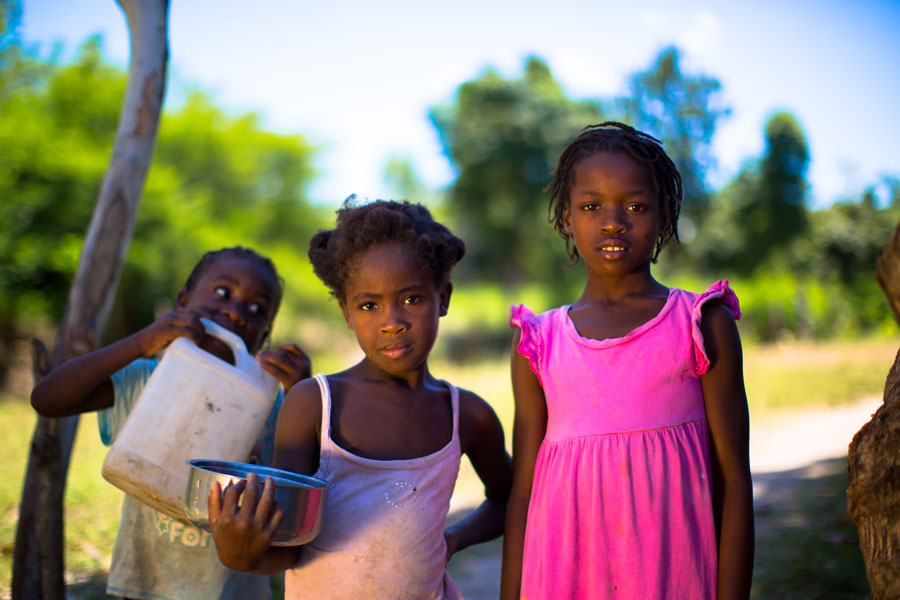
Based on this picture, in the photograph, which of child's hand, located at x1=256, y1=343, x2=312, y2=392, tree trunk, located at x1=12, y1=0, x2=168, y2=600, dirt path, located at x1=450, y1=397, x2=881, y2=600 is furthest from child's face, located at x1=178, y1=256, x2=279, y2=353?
dirt path, located at x1=450, y1=397, x2=881, y2=600

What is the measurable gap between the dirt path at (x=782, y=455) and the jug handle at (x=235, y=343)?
7.24 feet

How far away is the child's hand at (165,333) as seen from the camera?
1.82 m

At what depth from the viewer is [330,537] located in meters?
1.48

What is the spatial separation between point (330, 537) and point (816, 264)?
62.6 feet

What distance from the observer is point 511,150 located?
23.0 meters

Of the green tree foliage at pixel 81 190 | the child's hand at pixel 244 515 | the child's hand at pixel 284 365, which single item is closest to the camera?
the child's hand at pixel 244 515

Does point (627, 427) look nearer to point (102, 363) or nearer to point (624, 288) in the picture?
point (624, 288)

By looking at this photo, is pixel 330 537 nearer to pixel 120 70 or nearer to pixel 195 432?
pixel 195 432

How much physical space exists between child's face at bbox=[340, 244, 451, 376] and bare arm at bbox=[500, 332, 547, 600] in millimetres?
235

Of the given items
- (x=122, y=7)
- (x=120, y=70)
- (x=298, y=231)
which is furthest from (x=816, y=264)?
(x=122, y=7)

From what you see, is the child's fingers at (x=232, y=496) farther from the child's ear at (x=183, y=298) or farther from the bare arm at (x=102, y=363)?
the child's ear at (x=183, y=298)

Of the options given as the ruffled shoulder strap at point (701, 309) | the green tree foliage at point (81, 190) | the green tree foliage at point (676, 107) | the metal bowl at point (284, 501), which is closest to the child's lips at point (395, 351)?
the metal bowl at point (284, 501)

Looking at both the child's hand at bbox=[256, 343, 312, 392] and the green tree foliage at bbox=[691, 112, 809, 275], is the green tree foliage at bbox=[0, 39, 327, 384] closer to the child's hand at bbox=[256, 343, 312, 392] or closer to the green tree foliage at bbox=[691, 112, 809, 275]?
the child's hand at bbox=[256, 343, 312, 392]

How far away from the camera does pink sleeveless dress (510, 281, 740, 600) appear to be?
1459 mm
